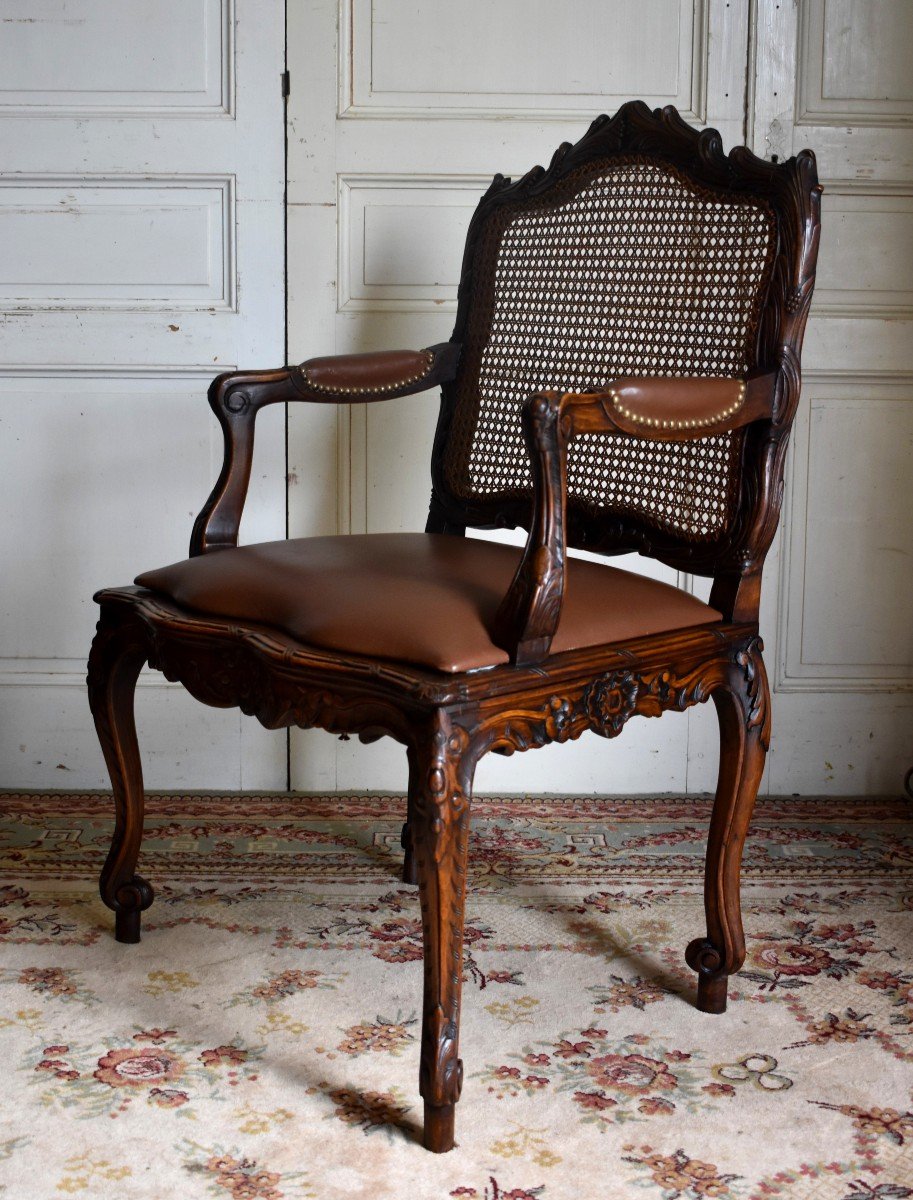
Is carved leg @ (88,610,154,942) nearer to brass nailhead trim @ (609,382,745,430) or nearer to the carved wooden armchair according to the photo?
the carved wooden armchair

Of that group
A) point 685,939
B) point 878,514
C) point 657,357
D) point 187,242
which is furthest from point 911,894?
point 187,242

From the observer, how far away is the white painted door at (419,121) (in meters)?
2.39

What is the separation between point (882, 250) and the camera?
245 centimetres

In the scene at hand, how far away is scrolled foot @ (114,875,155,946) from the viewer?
73.3 inches

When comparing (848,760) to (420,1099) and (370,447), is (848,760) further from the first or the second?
(420,1099)

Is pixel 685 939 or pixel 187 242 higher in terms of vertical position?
pixel 187 242

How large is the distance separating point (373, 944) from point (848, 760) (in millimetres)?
1173

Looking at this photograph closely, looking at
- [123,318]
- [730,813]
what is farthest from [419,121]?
[730,813]

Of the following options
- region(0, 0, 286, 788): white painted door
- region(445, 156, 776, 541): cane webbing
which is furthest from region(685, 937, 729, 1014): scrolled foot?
region(0, 0, 286, 788): white painted door

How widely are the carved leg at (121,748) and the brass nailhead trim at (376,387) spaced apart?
45cm

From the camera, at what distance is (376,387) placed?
6.27 feet

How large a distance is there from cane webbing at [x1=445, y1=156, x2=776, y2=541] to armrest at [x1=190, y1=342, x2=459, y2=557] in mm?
154

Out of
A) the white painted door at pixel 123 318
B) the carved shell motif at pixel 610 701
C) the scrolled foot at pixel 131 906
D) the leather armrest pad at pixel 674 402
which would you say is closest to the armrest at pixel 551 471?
the leather armrest pad at pixel 674 402

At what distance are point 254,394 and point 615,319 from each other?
0.53m
